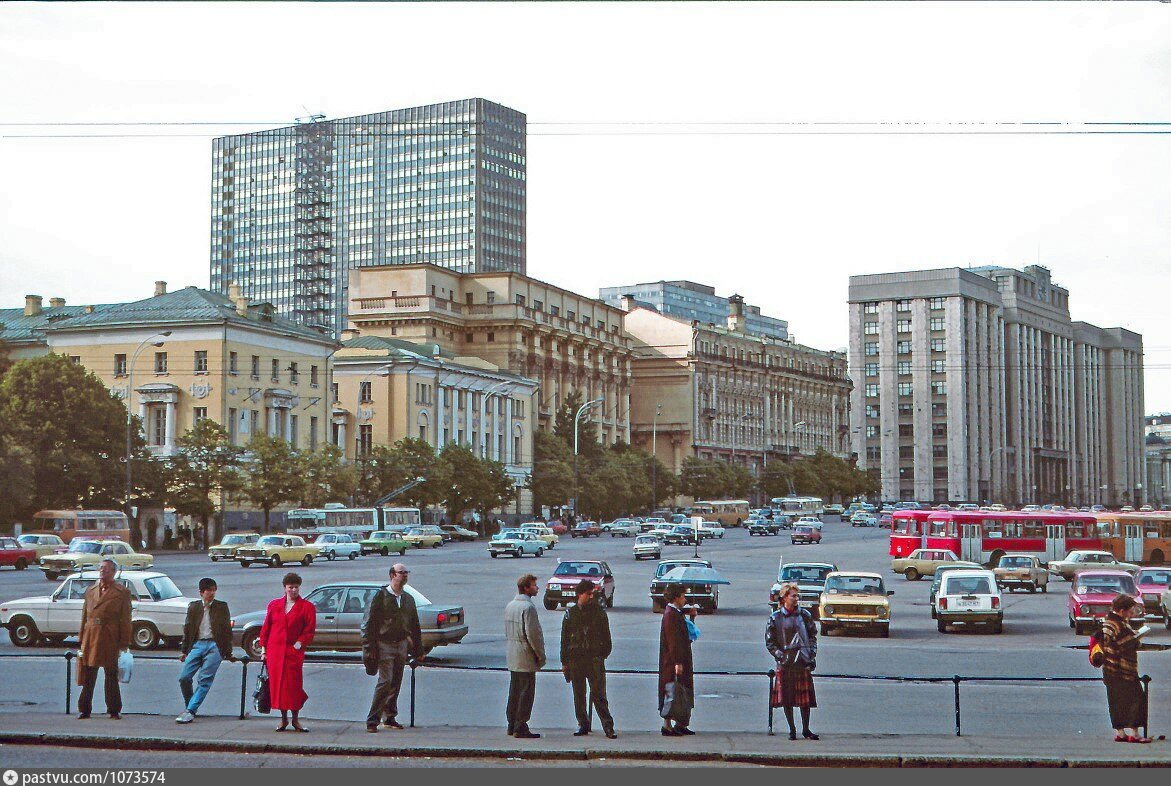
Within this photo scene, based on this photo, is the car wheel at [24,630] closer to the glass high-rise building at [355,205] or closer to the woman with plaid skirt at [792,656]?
the woman with plaid skirt at [792,656]

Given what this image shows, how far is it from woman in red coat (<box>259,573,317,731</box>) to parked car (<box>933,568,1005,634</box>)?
1996 centimetres

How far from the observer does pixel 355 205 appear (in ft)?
600

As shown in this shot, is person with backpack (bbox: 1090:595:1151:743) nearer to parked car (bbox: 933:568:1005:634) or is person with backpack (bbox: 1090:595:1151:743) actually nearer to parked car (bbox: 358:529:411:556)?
parked car (bbox: 933:568:1005:634)

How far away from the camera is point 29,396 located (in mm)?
69875

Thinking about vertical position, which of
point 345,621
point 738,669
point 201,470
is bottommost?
point 738,669

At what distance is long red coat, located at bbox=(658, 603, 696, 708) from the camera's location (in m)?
14.0

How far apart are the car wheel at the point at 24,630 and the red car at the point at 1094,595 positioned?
21593 mm

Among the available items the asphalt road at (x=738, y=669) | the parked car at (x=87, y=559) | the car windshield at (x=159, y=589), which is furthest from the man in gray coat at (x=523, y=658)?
the parked car at (x=87, y=559)

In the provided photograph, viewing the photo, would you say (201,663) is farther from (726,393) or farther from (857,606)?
(726,393)

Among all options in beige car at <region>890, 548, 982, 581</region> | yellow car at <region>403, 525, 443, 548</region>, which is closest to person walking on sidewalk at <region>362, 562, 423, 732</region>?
beige car at <region>890, 548, 982, 581</region>

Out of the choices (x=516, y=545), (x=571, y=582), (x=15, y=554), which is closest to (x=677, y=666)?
(x=571, y=582)

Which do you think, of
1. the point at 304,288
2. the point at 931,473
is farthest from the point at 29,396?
the point at 931,473

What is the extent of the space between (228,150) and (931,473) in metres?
107

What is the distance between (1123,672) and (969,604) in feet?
56.0
